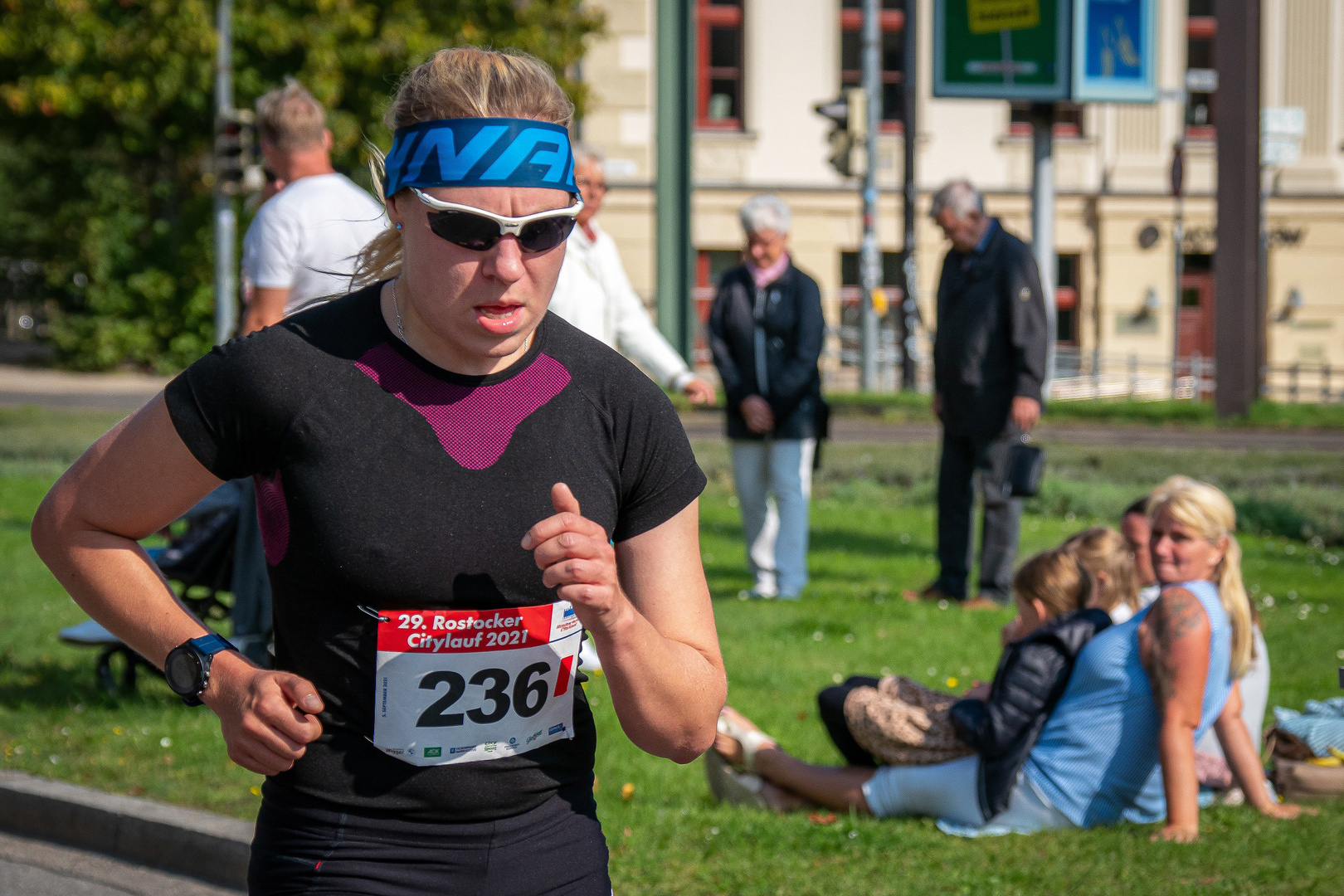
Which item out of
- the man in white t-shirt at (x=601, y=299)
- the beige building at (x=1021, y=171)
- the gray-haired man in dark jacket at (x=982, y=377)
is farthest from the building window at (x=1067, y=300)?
the man in white t-shirt at (x=601, y=299)

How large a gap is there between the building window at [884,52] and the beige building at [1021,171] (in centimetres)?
5

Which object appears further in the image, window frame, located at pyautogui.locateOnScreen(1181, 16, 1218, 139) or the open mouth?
window frame, located at pyautogui.locateOnScreen(1181, 16, 1218, 139)

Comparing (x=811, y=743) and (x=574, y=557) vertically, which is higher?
(x=574, y=557)

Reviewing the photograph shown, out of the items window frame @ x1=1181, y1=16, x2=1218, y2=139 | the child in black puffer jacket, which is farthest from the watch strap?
window frame @ x1=1181, y1=16, x2=1218, y2=139

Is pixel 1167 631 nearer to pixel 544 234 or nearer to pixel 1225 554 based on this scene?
pixel 1225 554

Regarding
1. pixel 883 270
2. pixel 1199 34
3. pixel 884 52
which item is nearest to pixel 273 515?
pixel 883 270

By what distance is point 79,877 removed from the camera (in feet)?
15.1

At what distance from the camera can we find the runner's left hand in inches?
75.6

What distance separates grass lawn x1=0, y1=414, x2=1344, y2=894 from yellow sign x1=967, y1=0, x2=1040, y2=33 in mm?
7844

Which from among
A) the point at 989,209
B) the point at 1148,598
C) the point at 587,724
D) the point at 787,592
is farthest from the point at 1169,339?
the point at 587,724

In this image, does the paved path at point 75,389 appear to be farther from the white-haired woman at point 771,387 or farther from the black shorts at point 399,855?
the black shorts at point 399,855

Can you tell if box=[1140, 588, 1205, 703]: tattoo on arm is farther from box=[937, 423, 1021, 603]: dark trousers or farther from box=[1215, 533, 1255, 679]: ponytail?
box=[937, 423, 1021, 603]: dark trousers

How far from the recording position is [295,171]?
19.7ft

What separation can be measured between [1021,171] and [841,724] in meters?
31.6
